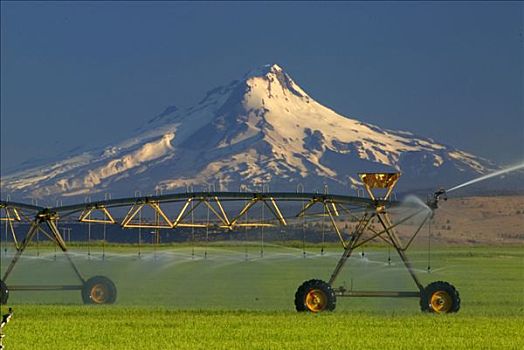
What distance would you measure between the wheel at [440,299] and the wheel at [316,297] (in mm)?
2747

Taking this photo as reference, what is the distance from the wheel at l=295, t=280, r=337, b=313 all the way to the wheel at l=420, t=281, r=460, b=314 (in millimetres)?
2747

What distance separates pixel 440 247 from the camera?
613 ft

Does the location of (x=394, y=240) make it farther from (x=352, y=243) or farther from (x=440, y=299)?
(x=440, y=299)

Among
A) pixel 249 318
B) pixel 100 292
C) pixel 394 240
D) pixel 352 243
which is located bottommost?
pixel 249 318

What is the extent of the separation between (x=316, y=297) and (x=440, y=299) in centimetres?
369

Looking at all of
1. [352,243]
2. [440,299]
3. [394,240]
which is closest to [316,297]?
[352,243]

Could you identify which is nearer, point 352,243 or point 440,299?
point 440,299

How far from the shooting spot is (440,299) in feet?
161

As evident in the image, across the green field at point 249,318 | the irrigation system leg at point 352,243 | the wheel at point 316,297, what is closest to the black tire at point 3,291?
the green field at point 249,318

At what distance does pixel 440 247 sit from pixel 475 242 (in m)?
3.93

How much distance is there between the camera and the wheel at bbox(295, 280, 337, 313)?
48344 mm

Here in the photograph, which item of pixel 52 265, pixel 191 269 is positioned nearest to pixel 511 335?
pixel 191 269

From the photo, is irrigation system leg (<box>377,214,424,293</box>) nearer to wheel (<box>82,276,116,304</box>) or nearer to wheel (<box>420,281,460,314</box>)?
wheel (<box>420,281,460,314</box>)

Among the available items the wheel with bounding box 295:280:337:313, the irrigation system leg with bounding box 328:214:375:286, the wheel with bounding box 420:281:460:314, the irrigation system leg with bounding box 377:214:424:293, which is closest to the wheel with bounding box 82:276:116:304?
the wheel with bounding box 295:280:337:313
